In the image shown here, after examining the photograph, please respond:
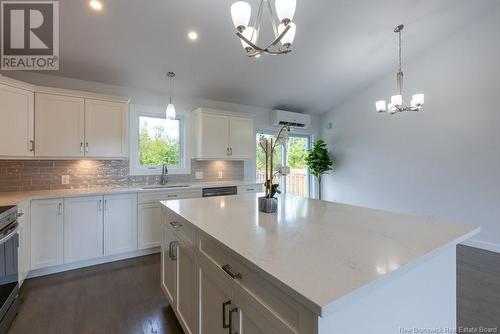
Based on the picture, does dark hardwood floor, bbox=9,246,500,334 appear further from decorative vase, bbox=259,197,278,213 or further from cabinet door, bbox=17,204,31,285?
decorative vase, bbox=259,197,278,213

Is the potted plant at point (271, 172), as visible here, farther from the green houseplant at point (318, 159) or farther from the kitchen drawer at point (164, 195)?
the green houseplant at point (318, 159)

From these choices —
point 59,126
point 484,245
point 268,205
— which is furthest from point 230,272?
point 484,245

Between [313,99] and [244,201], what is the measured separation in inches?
142

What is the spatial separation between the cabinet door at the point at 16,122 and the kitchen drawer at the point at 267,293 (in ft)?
9.20

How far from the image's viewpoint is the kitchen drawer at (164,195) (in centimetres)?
319

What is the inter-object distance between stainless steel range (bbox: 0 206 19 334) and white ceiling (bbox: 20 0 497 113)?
6.45ft

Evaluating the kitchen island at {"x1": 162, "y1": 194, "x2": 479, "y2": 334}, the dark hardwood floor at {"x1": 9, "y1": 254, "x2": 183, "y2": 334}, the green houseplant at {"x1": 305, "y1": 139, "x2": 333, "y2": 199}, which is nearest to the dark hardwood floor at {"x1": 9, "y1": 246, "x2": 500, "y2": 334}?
the dark hardwood floor at {"x1": 9, "y1": 254, "x2": 183, "y2": 334}

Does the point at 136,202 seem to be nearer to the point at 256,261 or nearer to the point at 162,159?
the point at 162,159

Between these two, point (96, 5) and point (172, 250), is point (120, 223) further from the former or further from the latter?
point (96, 5)

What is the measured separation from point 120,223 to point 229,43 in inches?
108

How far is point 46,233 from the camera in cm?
264

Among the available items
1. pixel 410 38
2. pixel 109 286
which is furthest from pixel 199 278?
pixel 410 38

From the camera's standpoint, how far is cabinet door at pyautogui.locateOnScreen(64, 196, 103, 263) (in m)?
2.74

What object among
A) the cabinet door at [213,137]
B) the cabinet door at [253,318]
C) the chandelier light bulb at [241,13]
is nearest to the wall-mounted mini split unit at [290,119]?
the cabinet door at [213,137]
